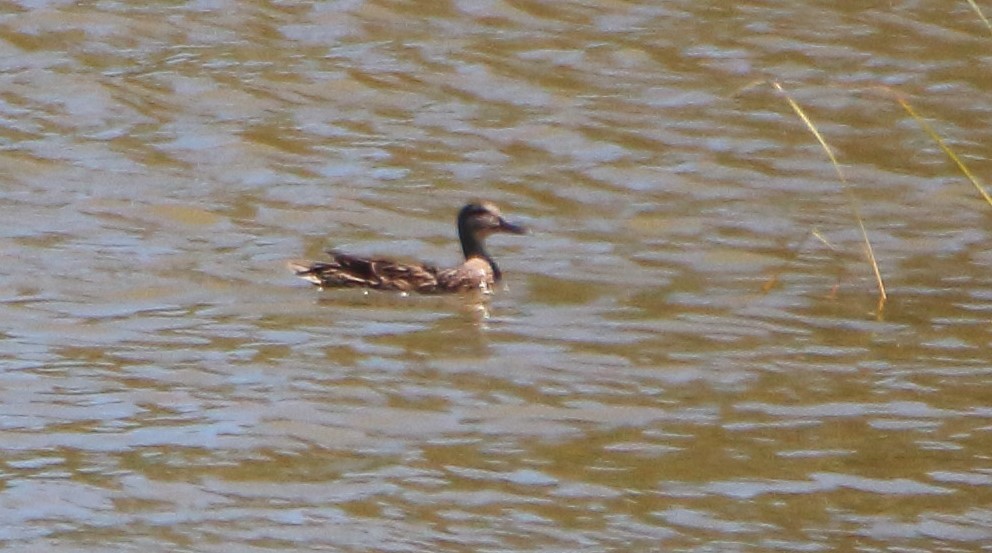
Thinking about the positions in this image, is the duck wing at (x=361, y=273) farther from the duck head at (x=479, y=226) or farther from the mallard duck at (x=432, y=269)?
the duck head at (x=479, y=226)

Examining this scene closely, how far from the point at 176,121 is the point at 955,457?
20.3 ft

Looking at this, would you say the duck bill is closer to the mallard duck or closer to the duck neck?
the mallard duck

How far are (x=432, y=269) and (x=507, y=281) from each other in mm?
341

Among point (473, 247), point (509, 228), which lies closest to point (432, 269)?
point (473, 247)

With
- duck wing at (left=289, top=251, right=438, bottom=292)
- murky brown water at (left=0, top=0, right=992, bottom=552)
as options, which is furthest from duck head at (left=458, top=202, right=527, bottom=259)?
duck wing at (left=289, top=251, right=438, bottom=292)

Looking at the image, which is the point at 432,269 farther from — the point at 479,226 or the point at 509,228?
the point at 509,228

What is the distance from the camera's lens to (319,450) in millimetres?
7824

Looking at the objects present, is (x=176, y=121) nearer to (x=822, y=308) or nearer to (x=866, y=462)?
(x=822, y=308)

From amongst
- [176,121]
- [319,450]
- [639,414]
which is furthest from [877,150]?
[319,450]

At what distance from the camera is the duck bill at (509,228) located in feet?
35.0

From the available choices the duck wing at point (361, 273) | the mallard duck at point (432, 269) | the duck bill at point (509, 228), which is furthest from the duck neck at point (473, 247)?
the duck wing at point (361, 273)

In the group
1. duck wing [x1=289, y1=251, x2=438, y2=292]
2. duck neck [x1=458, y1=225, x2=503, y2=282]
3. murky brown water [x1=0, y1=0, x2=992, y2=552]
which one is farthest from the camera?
duck neck [x1=458, y1=225, x2=503, y2=282]

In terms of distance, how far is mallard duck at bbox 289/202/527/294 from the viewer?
1009cm

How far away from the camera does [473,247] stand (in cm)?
1067
